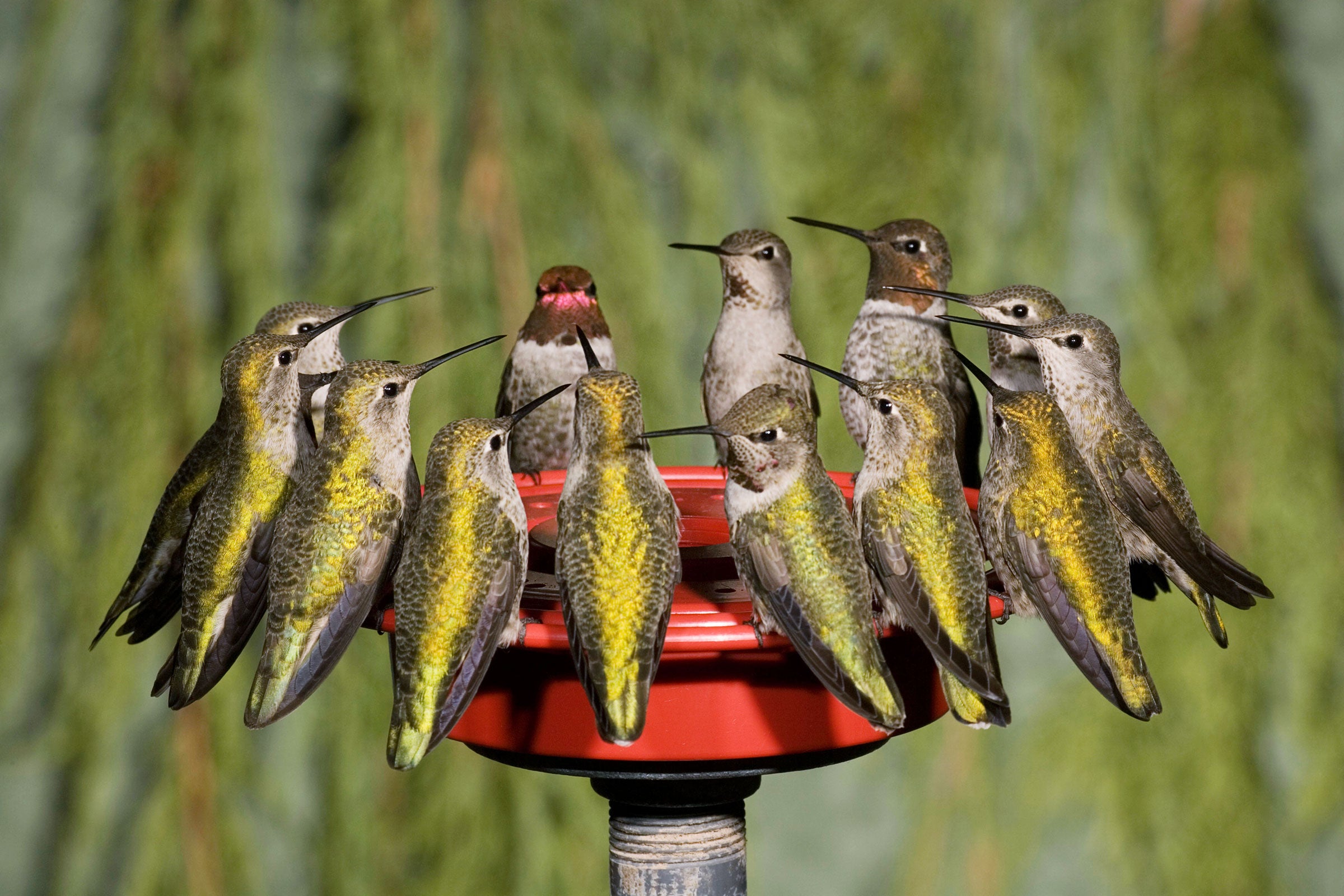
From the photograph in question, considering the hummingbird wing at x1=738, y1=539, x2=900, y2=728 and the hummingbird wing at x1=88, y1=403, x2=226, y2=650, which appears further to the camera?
the hummingbird wing at x1=88, y1=403, x2=226, y2=650

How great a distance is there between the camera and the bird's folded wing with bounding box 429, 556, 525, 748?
1.41 meters

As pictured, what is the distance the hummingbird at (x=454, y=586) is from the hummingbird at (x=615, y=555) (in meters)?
0.07

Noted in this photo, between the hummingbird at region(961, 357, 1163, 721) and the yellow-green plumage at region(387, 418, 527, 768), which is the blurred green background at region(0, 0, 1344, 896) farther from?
the hummingbird at region(961, 357, 1163, 721)

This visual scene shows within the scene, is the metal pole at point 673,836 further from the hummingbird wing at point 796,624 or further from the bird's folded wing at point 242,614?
the bird's folded wing at point 242,614

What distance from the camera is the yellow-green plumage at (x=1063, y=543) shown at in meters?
1.56

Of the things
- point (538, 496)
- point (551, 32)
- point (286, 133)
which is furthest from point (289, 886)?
point (551, 32)

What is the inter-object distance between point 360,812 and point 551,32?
1.67m

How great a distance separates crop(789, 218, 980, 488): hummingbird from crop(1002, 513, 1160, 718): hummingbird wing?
571 mm

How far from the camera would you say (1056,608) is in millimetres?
1569

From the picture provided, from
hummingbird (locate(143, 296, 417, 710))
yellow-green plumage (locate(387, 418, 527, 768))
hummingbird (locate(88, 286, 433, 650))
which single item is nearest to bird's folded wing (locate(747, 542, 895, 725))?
yellow-green plumage (locate(387, 418, 527, 768))

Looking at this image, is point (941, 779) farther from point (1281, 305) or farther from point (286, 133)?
point (286, 133)

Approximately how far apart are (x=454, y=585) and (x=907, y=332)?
3.17 ft

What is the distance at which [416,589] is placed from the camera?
5.00 feet

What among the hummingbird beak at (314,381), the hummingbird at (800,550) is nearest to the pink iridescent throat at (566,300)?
the hummingbird beak at (314,381)
